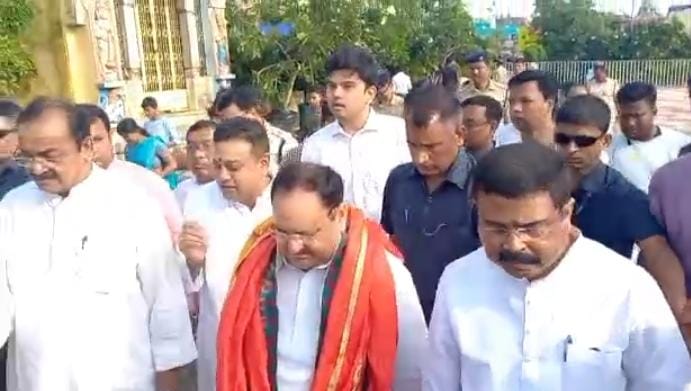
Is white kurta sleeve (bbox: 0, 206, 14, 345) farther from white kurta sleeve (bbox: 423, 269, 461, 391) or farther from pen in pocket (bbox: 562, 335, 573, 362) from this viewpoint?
pen in pocket (bbox: 562, 335, 573, 362)

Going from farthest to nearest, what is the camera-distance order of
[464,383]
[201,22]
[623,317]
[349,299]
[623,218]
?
[201,22]
[623,218]
[349,299]
[464,383]
[623,317]

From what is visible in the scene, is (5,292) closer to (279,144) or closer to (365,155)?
(365,155)

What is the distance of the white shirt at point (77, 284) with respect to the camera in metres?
2.83

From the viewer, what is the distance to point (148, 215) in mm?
2965

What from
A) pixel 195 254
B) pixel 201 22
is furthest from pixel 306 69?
pixel 195 254

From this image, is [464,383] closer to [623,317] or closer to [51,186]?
[623,317]

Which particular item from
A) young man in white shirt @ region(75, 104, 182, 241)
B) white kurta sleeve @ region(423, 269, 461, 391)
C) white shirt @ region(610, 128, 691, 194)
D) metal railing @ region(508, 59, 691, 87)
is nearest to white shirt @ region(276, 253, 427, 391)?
white kurta sleeve @ region(423, 269, 461, 391)

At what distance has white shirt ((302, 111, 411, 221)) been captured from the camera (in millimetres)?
4086

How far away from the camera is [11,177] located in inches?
143

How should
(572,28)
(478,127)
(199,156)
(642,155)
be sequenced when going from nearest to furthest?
1. (478,127)
2. (199,156)
3. (642,155)
4. (572,28)

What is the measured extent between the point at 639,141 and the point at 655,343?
9.62 ft

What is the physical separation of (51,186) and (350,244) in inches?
41.7

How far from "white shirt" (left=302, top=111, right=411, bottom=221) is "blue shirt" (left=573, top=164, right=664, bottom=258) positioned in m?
1.43

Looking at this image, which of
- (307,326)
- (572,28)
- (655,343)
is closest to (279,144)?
(307,326)
